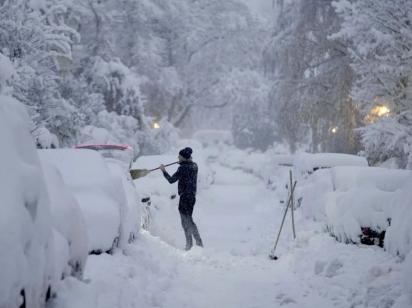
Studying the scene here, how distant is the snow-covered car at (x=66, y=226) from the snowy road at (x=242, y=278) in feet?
0.53

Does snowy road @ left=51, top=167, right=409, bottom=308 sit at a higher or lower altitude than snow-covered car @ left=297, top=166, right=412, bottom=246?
lower

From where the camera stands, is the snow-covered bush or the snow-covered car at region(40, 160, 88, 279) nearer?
the snow-covered car at region(40, 160, 88, 279)

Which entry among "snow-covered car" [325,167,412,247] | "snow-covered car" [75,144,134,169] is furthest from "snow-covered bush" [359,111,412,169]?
"snow-covered car" [75,144,134,169]

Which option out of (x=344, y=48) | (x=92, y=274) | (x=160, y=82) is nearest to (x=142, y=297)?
(x=92, y=274)

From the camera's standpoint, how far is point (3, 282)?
2141 millimetres

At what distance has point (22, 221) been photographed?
2367 millimetres

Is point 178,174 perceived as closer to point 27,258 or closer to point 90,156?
point 90,156

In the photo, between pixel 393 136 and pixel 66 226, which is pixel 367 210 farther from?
pixel 393 136

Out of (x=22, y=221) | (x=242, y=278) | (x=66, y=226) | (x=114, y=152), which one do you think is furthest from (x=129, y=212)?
(x=114, y=152)

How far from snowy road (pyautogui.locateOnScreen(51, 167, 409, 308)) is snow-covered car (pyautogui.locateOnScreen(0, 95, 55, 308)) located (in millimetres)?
418

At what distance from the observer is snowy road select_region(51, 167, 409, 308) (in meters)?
4.52

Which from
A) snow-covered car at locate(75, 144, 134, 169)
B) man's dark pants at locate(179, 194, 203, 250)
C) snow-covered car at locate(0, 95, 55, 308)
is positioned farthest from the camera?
snow-covered car at locate(75, 144, 134, 169)

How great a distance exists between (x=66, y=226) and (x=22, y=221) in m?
A: 1.14

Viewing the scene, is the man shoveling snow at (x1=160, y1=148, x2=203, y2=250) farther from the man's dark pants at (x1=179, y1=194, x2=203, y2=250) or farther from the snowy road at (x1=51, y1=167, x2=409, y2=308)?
the snowy road at (x1=51, y1=167, x2=409, y2=308)
